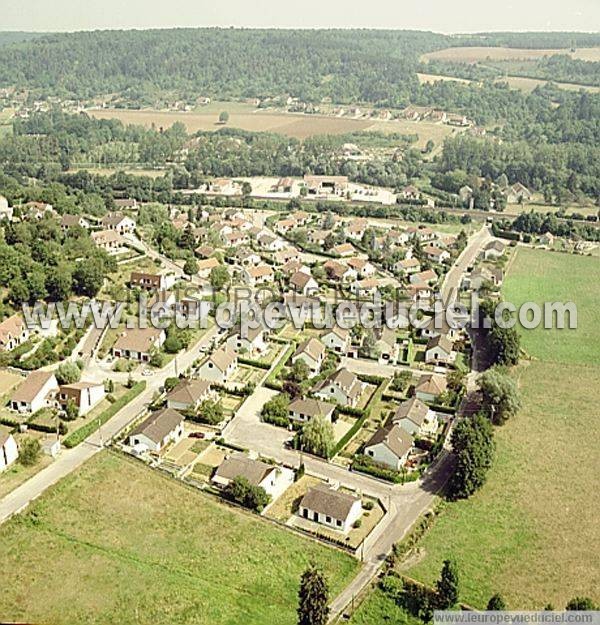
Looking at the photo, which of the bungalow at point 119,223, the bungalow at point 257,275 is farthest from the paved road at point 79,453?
the bungalow at point 119,223

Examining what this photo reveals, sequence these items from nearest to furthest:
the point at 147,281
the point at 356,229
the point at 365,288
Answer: the point at 147,281, the point at 365,288, the point at 356,229

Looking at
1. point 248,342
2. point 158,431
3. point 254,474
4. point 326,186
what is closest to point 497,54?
point 326,186

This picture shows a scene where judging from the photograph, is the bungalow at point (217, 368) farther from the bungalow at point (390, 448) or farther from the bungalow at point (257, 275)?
the bungalow at point (257, 275)

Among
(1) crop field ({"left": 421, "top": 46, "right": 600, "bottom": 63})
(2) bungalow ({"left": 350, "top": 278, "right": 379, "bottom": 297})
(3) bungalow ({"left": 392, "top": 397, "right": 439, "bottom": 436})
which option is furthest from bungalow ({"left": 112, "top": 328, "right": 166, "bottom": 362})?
(1) crop field ({"left": 421, "top": 46, "right": 600, "bottom": 63})

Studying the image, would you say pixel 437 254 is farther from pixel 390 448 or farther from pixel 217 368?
pixel 390 448

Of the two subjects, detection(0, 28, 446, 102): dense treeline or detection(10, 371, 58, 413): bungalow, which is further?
detection(0, 28, 446, 102): dense treeline

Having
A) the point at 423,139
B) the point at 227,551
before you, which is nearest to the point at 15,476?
the point at 227,551

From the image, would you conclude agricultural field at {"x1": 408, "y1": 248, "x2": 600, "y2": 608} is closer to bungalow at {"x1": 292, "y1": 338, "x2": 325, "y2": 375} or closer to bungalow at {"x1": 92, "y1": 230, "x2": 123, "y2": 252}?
bungalow at {"x1": 292, "y1": 338, "x2": 325, "y2": 375}

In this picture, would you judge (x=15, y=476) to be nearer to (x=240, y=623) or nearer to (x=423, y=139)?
(x=240, y=623)
